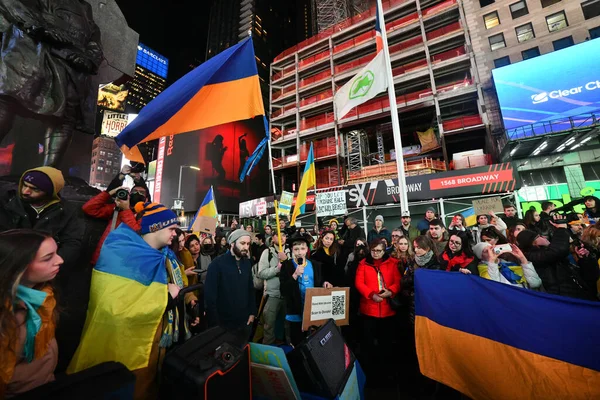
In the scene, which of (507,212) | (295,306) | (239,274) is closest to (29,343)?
(239,274)

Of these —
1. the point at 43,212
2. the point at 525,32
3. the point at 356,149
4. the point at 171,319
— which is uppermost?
the point at 525,32

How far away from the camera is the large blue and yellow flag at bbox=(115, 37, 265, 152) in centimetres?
350

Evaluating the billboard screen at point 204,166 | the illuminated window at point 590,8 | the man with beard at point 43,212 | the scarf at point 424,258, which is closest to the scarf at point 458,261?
the scarf at point 424,258

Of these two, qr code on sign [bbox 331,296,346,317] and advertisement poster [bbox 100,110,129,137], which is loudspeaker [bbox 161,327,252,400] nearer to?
qr code on sign [bbox 331,296,346,317]

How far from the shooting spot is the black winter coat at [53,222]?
7.30 feet

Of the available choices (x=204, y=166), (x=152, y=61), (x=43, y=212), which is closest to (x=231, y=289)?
(x=43, y=212)

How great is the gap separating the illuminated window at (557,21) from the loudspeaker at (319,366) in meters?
29.3

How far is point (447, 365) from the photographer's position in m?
2.70

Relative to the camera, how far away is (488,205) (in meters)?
6.55

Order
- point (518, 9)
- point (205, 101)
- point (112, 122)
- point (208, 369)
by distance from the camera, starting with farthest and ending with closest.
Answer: point (518, 9) < point (112, 122) < point (205, 101) < point (208, 369)

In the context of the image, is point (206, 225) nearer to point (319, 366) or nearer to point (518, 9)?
point (319, 366)

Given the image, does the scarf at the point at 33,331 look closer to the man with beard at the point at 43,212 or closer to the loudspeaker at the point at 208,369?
the loudspeaker at the point at 208,369

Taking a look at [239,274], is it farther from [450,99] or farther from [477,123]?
[450,99]

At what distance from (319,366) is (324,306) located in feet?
3.31
